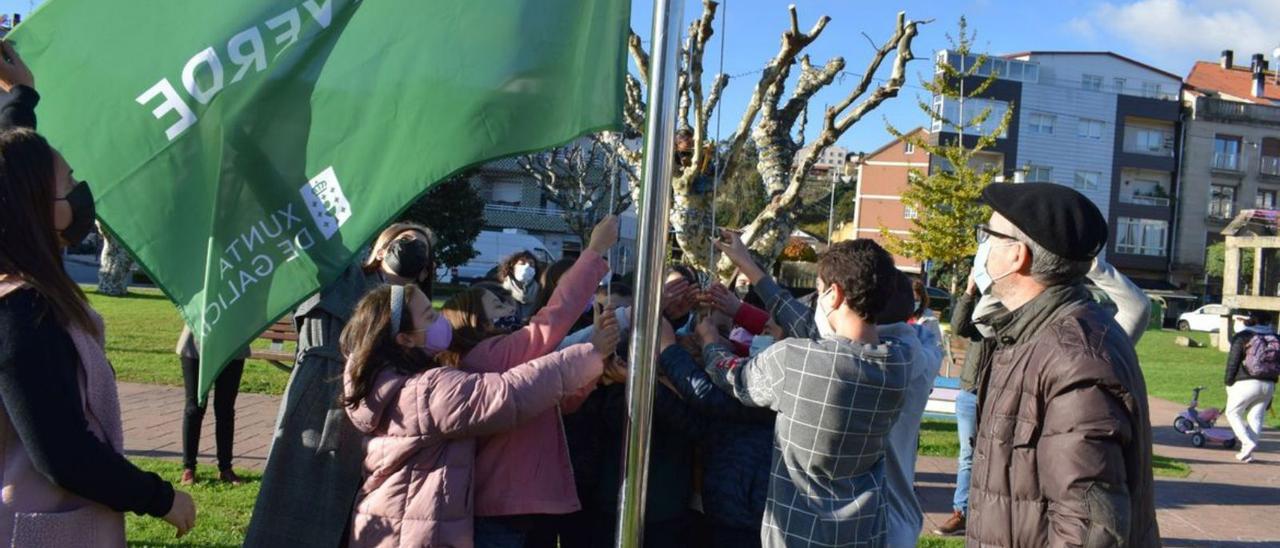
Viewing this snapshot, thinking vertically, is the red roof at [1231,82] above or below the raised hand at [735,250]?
above

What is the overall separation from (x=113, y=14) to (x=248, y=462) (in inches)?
196

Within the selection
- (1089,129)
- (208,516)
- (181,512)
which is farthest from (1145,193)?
(181,512)

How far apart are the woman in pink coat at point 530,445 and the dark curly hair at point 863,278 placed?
2.57 feet

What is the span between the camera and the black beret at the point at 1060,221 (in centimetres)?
277

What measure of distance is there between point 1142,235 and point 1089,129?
757cm

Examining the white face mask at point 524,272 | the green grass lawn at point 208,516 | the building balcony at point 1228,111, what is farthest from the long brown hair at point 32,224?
the building balcony at point 1228,111

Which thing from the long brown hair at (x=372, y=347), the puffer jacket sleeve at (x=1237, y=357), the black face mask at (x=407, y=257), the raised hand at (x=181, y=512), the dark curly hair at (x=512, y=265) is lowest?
the puffer jacket sleeve at (x=1237, y=357)

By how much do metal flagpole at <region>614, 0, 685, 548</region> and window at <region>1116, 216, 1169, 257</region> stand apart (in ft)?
221

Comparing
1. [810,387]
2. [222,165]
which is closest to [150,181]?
[222,165]

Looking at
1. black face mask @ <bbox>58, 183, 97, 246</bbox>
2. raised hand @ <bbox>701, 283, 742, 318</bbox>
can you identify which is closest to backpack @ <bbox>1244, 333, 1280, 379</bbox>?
→ raised hand @ <bbox>701, 283, 742, 318</bbox>

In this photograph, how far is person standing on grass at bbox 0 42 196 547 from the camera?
7.19 ft

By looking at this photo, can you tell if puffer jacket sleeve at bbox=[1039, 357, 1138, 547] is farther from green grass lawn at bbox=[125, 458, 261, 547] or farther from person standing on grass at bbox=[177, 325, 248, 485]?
person standing on grass at bbox=[177, 325, 248, 485]

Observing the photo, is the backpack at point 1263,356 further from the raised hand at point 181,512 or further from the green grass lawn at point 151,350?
the raised hand at point 181,512

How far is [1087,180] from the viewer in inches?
2494
